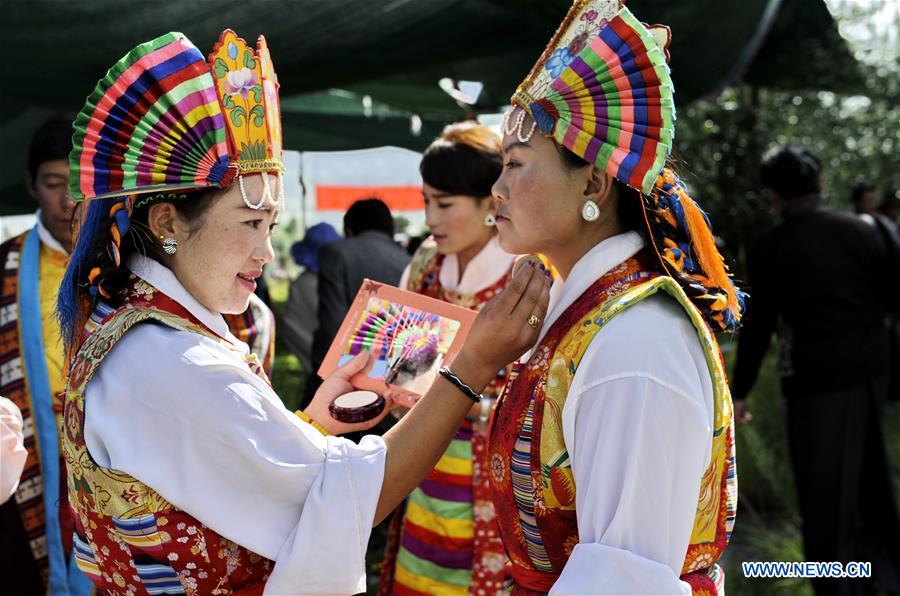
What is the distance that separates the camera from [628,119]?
166 cm

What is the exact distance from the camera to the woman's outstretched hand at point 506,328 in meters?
1.84

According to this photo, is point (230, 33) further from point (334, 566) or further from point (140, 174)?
point (334, 566)

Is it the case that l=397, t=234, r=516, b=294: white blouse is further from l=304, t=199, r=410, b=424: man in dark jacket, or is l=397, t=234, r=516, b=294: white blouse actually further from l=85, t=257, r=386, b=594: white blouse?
l=85, t=257, r=386, b=594: white blouse

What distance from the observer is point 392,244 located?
4.65m

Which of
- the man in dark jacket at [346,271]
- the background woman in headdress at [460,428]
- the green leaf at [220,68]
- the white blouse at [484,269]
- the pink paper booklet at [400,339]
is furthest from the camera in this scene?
the man in dark jacket at [346,271]

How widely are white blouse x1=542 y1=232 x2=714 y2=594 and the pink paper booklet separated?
788 millimetres

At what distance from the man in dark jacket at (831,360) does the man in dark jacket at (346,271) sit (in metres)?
1.77

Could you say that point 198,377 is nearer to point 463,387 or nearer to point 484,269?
point 463,387

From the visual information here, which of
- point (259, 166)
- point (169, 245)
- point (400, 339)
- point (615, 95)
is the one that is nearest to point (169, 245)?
point (169, 245)

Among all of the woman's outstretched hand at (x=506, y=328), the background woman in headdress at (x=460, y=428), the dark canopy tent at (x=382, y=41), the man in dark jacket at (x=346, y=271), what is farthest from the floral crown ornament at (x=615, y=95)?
the man in dark jacket at (x=346, y=271)

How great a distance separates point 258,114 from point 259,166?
0.34 feet

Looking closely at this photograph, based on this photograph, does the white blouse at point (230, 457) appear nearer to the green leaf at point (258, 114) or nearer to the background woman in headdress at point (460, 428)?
the green leaf at point (258, 114)

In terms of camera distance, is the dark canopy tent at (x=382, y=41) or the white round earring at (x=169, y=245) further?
the dark canopy tent at (x=382, y=41)

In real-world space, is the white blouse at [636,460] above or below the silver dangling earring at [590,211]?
below
